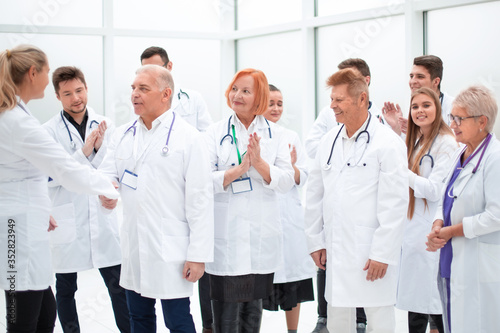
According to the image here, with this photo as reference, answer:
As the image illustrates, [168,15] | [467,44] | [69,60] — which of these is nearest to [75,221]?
[467,44]

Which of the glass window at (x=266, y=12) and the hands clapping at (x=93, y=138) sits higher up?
the glass window at (x=266, y=12)

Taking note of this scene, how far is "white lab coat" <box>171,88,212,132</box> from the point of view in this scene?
13.7ft

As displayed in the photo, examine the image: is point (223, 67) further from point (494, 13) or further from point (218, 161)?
point (218, 161)

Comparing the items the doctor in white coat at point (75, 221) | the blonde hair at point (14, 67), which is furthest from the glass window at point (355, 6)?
the blonde hair at point (14, 67)

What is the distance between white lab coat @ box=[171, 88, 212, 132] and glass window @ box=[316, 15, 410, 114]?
71.9 inches

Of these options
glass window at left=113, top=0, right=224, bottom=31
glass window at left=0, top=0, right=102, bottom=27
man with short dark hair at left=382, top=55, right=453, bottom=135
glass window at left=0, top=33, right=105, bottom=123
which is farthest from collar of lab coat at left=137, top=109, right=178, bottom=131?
glass window at left=113, top=0, right=224, bottom=31

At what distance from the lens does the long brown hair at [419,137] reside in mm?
3285

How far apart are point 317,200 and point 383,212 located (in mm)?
414

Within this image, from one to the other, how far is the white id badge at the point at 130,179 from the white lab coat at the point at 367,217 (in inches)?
37.7

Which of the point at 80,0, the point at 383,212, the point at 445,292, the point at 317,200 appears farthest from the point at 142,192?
the point at 80,0

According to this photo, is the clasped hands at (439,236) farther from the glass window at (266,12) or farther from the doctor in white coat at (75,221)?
the glass window at (266,12)

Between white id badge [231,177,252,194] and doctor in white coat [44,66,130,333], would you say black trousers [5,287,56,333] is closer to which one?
doctor in white coat [44,66,130,333]

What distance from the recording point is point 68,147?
3.52 m

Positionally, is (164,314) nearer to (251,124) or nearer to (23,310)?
(23,310)
